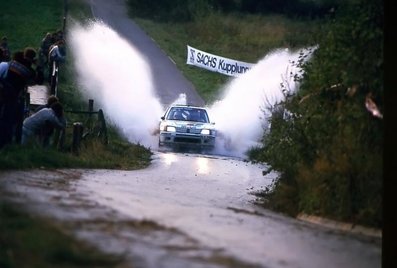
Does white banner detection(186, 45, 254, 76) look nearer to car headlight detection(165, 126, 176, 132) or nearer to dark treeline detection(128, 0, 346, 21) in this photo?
dark treeline detection(128, 0, 346, 21)

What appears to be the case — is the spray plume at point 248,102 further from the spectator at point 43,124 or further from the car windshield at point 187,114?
the spectator at point 43,124

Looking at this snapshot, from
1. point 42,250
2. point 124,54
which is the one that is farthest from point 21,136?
point 124,54

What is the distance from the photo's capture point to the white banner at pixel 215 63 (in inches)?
1842

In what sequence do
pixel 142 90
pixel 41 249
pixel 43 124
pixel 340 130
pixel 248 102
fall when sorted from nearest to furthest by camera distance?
pixel 41 249, pixel 340 130, pixel 43 124, pixel 248 102, pixel 142 90

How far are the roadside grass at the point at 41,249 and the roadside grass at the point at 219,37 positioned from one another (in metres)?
33.7

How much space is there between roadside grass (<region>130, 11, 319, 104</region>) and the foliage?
2806 cm

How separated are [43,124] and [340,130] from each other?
23.4ft

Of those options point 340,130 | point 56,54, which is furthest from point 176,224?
point 56,54

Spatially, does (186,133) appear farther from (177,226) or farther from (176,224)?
(177,226)

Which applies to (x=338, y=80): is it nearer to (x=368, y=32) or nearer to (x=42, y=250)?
(x=368, y=32)

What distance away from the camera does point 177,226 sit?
10.1m

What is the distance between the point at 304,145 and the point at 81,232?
6.00 meters

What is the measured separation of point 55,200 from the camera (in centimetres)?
1105

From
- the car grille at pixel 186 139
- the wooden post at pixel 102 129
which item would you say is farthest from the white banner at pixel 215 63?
the wooden post at pixel 102 129
